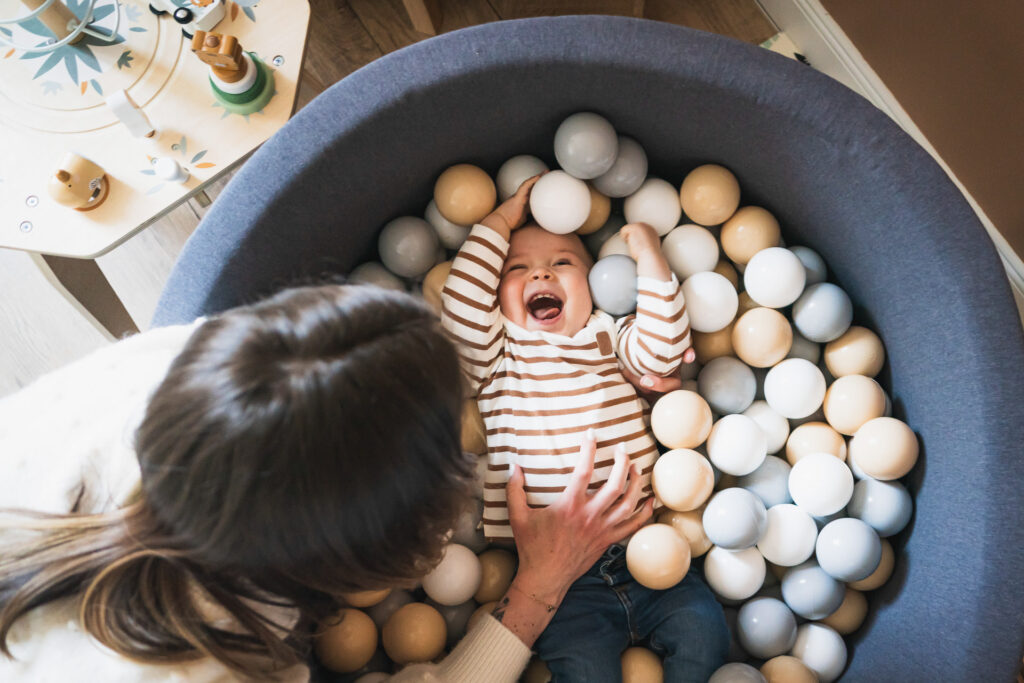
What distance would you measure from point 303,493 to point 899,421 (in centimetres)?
82

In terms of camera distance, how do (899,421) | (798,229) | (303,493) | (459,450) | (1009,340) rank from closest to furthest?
(303,493)
(459,450)
(1009,340)
(899,421)
(798,229)

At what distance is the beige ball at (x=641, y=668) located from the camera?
101 centimetres

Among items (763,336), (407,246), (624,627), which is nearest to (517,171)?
(407,246)

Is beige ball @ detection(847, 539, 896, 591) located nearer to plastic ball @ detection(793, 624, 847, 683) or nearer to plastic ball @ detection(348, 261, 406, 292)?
plastic ball @ detection(793, 624, 847, 683)

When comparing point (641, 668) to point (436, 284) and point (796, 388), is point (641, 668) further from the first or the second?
point (436, 284)

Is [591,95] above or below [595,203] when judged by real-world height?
above

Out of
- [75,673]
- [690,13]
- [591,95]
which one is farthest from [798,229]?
[75,673]

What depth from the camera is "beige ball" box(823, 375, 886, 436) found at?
1.04m

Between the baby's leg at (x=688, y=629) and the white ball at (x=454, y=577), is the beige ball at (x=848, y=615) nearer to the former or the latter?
the baby's leg at (x=688, y=629)

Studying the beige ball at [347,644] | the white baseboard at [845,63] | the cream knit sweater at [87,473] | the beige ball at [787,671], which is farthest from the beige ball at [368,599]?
the white baseboard at [845,63]

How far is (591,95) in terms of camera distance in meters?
1.04

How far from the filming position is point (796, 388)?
3.46ft

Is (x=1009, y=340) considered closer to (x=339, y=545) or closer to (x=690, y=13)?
(x=339, y=545)

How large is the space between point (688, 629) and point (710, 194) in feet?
1.97
